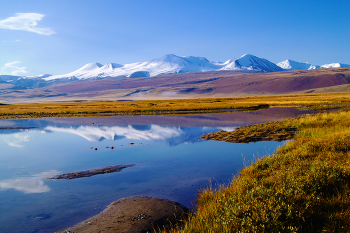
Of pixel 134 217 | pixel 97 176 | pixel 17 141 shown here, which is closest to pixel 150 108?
pixel 17 141

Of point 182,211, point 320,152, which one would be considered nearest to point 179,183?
point 182,211

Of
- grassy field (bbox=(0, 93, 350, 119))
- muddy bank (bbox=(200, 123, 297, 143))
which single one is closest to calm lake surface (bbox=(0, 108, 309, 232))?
muddy bank (bbox=(200, 123, 297, 143))

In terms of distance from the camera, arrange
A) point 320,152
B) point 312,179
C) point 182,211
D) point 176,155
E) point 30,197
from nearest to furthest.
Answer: point 312,179, point 182,211, point 30,197, point 320,152, point 176,155

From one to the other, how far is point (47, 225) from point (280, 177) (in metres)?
6.55

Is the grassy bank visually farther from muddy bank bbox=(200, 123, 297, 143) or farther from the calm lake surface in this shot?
muddy bank bbox=(200, 123, 297, 143)

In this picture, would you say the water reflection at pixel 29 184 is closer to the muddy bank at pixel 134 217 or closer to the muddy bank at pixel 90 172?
the muddy bank at pixel 90 172

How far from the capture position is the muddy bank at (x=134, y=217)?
21.1 ft

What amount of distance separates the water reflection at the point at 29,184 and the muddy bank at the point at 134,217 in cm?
375

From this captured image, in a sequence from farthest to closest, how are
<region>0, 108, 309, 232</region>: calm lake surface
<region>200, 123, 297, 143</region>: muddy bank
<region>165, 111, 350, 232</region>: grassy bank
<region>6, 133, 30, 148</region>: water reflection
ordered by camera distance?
<region>6, 133, 30, 148</region>: water reflection < <region>200, 123, 297, 143</region>: muddy bank < <region>0, 108, 309, 232</region>: calm lake surface < <region>165, 111, 350, 232</region>: grassy bank

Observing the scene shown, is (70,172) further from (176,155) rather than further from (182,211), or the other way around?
(182,211)

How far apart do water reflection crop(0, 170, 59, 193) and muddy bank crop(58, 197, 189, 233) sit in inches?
147

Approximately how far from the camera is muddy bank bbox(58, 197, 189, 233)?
642cm

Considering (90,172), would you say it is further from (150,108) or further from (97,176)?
(150,108)

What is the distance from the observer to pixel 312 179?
6332mm
